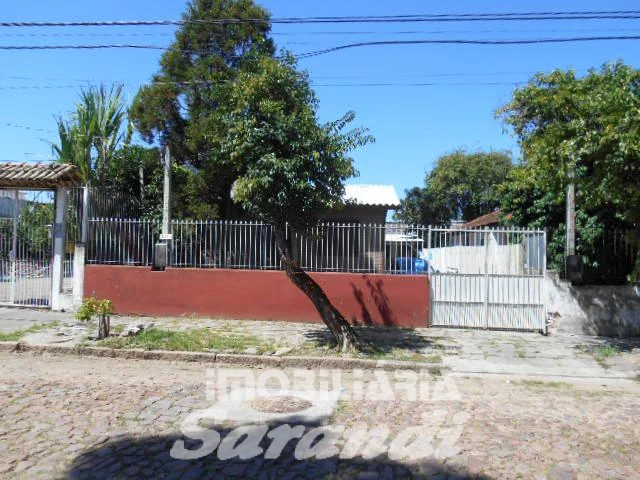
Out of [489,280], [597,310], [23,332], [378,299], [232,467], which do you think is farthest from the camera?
[378,299]

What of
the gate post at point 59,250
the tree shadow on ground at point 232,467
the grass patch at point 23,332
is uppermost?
the gate post at point 59,250

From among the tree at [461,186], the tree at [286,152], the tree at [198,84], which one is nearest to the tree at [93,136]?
the tree at [198,84]

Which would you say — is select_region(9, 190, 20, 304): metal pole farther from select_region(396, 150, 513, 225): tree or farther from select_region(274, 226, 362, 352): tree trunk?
select_region(396, 150, 513, 225): tree

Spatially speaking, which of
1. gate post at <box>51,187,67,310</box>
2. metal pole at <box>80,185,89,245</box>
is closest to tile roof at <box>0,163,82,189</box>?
gate post at <box>51,187,67,310</box>

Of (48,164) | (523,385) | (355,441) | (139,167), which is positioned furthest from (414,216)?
(355,441)

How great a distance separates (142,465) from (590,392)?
19.5 feet

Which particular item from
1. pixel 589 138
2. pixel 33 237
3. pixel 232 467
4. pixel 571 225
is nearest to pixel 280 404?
pixel 232 467

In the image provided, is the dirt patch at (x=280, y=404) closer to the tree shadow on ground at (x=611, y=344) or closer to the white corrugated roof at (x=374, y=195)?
the tree shadow on ground at (x=611, y=344)

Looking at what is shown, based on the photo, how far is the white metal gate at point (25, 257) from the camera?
12.8 meters

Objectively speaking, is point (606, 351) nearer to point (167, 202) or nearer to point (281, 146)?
point (281, 146)

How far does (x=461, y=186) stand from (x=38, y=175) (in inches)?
1018

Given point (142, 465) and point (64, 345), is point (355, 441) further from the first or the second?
point (64, 345)

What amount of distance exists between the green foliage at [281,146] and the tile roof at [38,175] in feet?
17.0

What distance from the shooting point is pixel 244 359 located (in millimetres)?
8656
